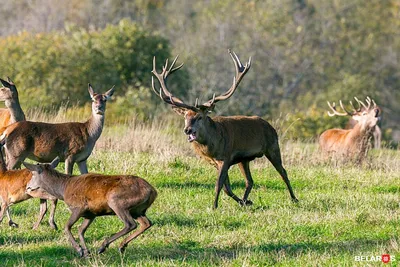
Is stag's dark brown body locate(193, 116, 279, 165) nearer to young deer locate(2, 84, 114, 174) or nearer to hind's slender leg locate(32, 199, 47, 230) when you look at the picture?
young deer locate(2, 84, 114, 174)

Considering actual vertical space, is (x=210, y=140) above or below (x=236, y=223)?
above

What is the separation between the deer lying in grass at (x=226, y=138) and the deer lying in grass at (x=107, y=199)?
2.76 metres

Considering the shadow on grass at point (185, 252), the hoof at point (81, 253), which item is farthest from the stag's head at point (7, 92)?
the hoof at point (81, 253)

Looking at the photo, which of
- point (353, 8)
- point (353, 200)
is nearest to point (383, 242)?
point (353, 200)

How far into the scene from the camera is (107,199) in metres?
9.57

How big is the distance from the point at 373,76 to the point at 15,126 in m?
40.3

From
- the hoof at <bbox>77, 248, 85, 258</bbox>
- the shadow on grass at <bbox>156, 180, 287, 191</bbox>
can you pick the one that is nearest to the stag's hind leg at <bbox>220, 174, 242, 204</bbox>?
the shadow on grass at <bbox>156, 180, 287, 191</bbox>

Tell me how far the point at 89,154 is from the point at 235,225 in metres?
3.26

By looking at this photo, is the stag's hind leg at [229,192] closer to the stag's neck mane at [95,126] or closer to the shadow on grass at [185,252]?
the stag's neck mane at [95,126]

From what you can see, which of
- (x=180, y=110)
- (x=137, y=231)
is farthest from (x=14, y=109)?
(x=137, y=231)

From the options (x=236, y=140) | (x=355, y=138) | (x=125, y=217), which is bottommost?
(x=355, y=138)

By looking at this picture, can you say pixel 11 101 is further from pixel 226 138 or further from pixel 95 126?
pixel 226 138

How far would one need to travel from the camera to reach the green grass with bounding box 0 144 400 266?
378 inches

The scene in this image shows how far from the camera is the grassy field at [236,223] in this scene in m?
9.62
